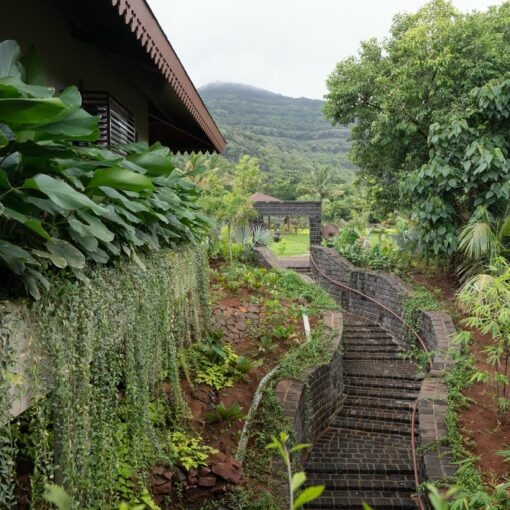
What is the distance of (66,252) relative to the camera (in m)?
1.95

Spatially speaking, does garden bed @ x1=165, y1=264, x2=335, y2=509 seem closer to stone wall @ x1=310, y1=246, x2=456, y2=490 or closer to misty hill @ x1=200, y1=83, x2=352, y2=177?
stone wall @ x1=310, y1=246, x2=456, y2=490

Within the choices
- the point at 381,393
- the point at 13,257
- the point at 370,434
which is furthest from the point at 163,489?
the point at 381,393

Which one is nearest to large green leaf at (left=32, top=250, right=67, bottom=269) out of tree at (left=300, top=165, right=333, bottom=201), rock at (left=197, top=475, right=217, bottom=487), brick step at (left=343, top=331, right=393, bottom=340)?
rock at (left=197, top=475, right=217, bottom=487)

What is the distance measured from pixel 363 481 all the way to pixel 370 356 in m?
3.91

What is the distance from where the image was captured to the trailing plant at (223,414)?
4691 millimetres

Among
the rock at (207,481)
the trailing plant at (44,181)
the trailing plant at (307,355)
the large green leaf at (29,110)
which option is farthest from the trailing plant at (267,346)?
the large green leaf at (29,110)

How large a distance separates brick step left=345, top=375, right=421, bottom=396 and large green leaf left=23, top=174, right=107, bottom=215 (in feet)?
25.7

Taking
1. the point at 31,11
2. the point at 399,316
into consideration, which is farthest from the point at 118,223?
the point at 399,316

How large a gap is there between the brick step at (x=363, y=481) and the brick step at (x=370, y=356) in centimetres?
347

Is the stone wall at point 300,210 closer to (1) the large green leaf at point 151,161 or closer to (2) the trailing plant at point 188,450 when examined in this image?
(2) the trailing plant at point 188,450

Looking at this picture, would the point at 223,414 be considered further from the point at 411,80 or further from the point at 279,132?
the point at 279,132

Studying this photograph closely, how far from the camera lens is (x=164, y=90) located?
510 centimetres

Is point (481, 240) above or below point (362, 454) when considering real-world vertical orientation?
above

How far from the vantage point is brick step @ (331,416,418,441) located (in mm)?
7535
